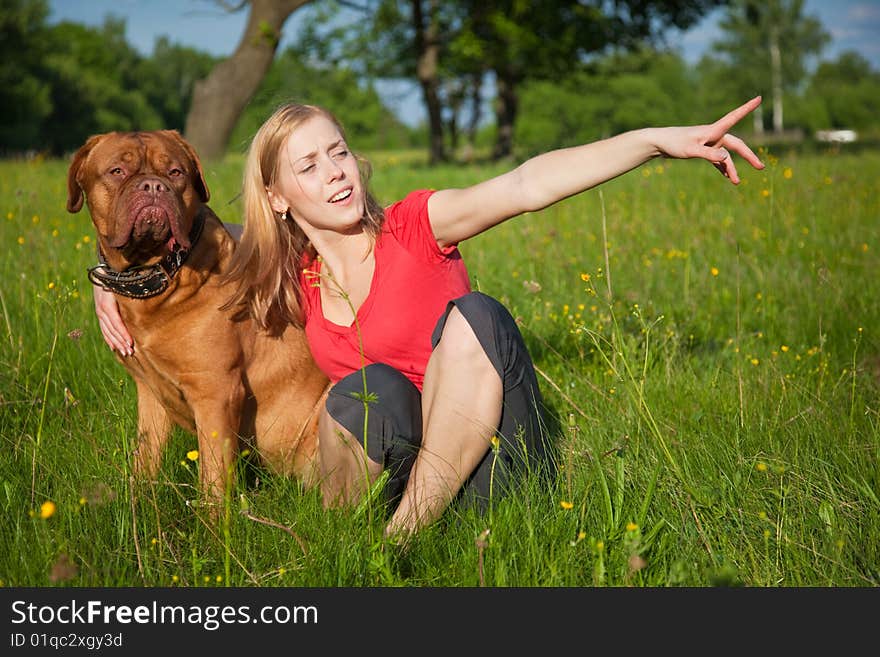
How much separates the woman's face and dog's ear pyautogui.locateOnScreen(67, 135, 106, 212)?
702 mm

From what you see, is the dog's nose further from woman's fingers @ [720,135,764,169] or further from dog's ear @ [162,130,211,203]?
woman's fingers @ [720,135,764,169]

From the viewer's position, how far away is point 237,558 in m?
2.20

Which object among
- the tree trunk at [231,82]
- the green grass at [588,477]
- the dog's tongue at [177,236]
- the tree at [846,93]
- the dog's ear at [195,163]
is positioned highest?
the tree at [846,93]

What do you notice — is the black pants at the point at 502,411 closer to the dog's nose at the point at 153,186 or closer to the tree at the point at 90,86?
the dog's nose at the point at 153,186

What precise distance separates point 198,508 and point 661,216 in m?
5.26

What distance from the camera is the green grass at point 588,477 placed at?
6.98ft

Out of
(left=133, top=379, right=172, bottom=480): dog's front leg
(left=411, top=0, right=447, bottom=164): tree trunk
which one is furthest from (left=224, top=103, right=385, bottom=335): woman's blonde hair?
(left=411, top=0, right=447, bottom=164): tree trunk

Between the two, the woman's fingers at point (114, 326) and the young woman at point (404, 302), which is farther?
the woman's fingers at point (114, 326)

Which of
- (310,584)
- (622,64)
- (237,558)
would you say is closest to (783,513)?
(310,584)

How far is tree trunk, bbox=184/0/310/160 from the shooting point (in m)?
13.5

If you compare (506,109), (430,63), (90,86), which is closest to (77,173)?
(430,63)

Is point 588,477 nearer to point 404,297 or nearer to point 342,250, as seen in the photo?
point 404,297

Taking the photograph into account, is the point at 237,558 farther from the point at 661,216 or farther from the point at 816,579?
the point at 661,216

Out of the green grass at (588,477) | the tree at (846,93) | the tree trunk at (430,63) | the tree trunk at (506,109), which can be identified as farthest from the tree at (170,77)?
the green grass at (588,477)
